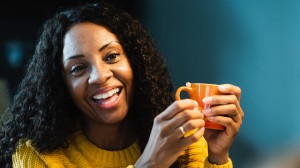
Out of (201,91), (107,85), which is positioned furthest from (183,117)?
(107,85)

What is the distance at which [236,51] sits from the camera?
78.9 inches

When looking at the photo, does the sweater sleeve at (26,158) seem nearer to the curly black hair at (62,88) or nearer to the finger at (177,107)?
the curly black hair at (62,88)

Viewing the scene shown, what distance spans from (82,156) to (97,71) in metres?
0.31

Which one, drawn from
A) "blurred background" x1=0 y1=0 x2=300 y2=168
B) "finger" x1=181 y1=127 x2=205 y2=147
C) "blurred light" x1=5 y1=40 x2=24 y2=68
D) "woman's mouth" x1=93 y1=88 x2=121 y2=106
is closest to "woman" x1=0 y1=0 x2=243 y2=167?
"woman's mouth" x1=93 y1=88 x2=121 y2=106

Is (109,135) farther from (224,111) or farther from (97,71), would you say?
(224,111)

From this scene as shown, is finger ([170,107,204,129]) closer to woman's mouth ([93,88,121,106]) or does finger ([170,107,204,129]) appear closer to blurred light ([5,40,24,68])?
woman's mouth ([93,88,121,106])

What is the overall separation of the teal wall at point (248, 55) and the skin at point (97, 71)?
2.63ft

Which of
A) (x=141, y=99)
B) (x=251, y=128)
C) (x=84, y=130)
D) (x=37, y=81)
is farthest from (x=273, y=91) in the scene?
(x=37, y=81)

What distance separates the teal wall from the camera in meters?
1.74

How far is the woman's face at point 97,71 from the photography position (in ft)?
3.94

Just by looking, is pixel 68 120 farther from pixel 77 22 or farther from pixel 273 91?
pixel 273 91

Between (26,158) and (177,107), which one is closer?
(177,107)

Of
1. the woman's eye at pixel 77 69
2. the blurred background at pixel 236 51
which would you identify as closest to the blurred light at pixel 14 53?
the blurred background at pixel 236 51

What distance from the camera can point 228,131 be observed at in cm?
114
